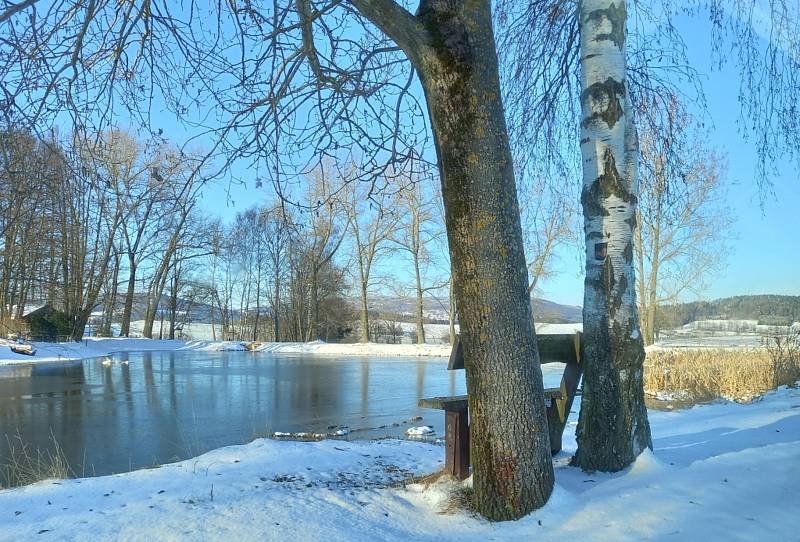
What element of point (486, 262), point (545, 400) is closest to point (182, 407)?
point (545, 400)

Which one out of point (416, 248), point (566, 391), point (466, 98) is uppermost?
point (416, 248)

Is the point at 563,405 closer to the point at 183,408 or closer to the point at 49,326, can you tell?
the point at 183,408

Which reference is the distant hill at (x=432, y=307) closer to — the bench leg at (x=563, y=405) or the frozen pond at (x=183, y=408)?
the frozen pond at (x=183, y=408)

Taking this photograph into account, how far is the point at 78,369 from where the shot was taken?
22547mm

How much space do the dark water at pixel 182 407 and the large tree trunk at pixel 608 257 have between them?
5.28 metres

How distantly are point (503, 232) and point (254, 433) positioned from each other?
6.61 metres

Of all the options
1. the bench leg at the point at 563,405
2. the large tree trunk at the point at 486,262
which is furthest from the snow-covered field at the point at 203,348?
the large tree trunk at the point at 486,262

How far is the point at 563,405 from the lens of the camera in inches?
191

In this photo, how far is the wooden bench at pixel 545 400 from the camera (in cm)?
419

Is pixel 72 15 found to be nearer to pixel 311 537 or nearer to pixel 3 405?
pixel 311 537

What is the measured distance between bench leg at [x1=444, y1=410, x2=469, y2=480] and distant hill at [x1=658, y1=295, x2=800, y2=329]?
12774mm

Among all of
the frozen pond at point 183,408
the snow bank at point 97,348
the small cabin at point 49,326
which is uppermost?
the small cabin at point 49,326

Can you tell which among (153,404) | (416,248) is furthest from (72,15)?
(416,248)

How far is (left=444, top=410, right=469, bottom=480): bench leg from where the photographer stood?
13.7 ft
